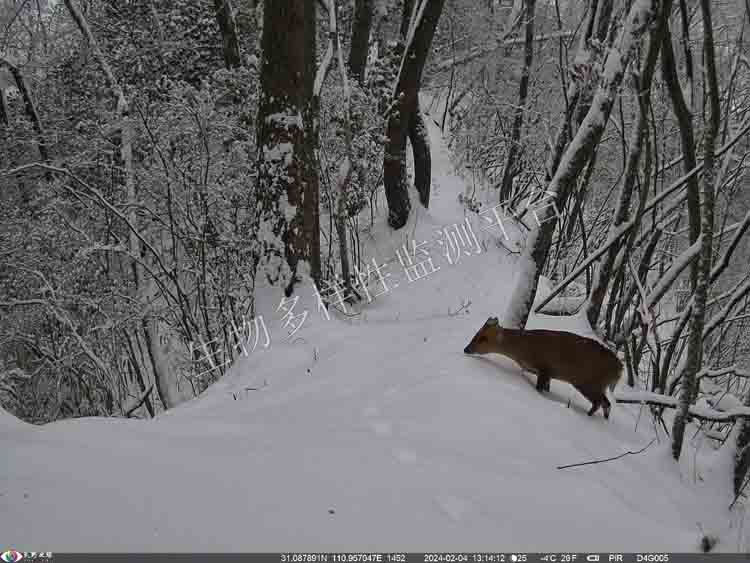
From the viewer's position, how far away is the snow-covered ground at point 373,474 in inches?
51.8

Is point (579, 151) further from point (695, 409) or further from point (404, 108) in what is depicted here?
point (404, 108)

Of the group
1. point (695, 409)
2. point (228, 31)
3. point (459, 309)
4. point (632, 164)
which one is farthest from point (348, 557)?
point (228, 31)

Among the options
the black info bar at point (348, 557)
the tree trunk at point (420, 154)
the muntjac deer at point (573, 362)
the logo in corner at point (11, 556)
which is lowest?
the muntjac deer at point (573, 362)

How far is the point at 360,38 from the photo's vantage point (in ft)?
23.9

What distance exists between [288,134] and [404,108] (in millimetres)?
2999

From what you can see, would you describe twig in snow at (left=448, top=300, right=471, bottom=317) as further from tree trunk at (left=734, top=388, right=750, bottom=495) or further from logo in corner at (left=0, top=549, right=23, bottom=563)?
logo in corner at (left=0, top=549, right=23, bottom=563)

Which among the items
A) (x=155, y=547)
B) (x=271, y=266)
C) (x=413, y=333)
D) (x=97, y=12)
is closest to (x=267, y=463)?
(x=155, y=547)

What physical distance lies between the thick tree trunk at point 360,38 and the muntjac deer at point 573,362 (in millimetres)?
5576

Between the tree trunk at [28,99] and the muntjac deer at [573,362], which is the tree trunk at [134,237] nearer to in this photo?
the tree trunk at [28,99]

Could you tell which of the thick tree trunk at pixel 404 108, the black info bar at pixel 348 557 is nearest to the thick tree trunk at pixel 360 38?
the thick tree trunk at pixel 404 108

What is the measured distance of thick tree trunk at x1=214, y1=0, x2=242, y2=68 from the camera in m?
7.17

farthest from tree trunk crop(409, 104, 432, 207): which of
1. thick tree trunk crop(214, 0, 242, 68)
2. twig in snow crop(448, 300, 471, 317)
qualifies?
twig in snow crop(448, 300, 471, 317)

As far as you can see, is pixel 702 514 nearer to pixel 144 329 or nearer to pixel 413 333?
pixel 413 333

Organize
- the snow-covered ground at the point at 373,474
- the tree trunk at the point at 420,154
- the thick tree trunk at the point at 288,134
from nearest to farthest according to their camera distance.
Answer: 1. the snow-covered ground at the point at 373,474
2. the thick tree trunk at the point at 288,134
3. the tree trunk at the point at 420,154
